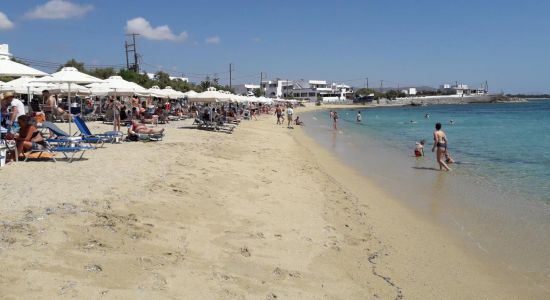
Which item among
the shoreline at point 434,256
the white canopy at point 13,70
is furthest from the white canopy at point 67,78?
the shoreline at point 434,256

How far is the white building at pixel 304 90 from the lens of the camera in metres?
147

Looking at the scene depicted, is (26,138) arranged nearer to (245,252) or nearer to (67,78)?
(67,78)

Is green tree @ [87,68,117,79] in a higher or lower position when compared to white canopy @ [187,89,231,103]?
higher

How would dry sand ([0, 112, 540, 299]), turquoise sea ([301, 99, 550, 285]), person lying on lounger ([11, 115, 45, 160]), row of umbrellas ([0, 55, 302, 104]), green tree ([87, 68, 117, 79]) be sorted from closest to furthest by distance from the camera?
dry sand ([0, 112, 540, 299]), turquoise sea ([301, 99, 550, 285]), person lying on lounger ([11, 115, 45, 160]), row of umbrellas ([0, 55, 302, 104]), green tree ([87, 68, 117, 79])

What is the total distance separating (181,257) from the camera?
4738mm

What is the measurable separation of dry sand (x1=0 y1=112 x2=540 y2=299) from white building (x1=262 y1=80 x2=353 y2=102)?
136413 mm

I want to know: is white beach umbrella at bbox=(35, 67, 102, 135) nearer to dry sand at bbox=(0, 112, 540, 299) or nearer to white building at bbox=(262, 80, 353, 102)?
dry sand at bbox=(0, 112, 540, 299)

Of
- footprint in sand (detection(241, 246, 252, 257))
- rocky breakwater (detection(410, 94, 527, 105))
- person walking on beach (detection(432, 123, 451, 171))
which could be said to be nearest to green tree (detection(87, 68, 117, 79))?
person walking on beach (detection(432, 123, 451, 171))

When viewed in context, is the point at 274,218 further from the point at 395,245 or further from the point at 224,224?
the point at 395,245

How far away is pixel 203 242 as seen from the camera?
533 centimetres

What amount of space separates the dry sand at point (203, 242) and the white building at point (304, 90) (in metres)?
136

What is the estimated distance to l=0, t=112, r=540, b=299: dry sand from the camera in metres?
4.08

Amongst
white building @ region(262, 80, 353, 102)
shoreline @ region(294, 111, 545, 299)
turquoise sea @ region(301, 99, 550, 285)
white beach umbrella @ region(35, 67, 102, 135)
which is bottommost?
turquoise sea @ region(301, 99, 550, 285)

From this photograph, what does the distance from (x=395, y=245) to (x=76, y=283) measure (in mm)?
4315
